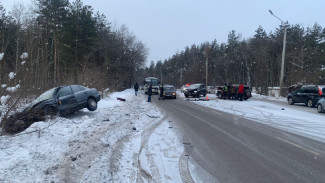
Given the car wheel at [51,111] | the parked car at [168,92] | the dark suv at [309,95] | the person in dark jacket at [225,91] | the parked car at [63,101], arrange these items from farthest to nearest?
the parked car at [168,92] < the person in dark jacket at [225,91] < the dark suv at [309,95] < the car wheel at [51,111] < the parked car at [63,101]

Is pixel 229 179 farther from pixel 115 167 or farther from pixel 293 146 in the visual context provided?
pixel 293 146

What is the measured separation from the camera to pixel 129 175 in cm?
484

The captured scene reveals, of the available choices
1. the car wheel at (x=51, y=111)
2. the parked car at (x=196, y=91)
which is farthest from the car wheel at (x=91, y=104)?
the parked car at (x=196, y=91)

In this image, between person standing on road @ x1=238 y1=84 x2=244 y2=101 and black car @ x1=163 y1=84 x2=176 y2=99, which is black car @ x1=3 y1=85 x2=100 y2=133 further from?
person standing on road @ x1=238 y1=84 x2=244 y2=101

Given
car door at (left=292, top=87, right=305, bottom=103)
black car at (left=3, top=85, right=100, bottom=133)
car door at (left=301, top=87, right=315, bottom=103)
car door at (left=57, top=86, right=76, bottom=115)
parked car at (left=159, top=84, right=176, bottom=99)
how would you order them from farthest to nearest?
parked car at (left=159, top=84, right=176, bottom=99) → car door at (left=292, top=87, right=305, bottom=103) → car door at (left=301, top=87, right=315, bottom=103) → car door at (left=57, top=86, right=76, bottom=115) → black car at (left=3, top=85, right=100, bottom=133)

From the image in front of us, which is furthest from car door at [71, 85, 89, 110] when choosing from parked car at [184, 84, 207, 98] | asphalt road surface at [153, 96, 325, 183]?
parked car at [184, 84, 207, 98]

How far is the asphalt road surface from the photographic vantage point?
4.91 m

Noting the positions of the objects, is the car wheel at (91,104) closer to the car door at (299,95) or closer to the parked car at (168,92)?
the parked car at (168,92)

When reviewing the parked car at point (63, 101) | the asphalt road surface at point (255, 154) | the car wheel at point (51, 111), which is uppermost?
the parked car at point (63, 101)

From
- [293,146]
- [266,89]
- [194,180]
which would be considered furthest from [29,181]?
[266,89]

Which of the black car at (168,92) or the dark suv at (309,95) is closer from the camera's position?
the dark suv at (309,95)

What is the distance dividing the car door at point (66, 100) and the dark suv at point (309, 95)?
1796 cm

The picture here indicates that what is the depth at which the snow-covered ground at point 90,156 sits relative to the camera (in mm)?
4691

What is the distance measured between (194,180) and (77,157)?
2952mm
